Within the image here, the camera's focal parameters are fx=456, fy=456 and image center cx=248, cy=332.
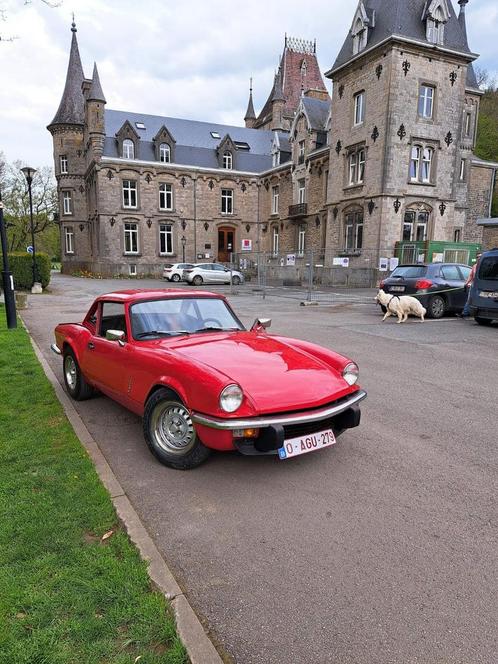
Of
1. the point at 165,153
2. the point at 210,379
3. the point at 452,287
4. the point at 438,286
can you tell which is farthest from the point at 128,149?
the point at 210,379

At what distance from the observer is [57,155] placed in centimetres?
4775

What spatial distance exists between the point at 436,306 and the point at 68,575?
13.5 metres

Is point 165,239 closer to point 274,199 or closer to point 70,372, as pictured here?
point 274,199

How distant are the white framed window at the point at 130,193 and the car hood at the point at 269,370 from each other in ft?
128

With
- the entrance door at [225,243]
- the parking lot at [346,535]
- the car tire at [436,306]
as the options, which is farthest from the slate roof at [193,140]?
the parking lot at [346,535]

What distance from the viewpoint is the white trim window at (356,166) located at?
28.8 metres

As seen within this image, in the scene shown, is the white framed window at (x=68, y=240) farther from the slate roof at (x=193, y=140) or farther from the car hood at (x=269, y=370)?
the car hood at (x=269, y=370)

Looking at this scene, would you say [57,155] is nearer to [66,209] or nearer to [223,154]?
[66,209]

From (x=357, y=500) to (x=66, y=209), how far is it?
169ft

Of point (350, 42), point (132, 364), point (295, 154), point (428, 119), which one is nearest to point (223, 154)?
point (295, 154)

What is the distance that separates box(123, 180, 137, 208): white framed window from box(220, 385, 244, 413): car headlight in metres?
40.1

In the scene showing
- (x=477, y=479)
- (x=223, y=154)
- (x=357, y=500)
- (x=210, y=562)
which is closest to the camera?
(x=210, y=562)

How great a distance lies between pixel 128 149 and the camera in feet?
133

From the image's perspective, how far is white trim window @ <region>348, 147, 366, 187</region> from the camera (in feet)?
94.5
